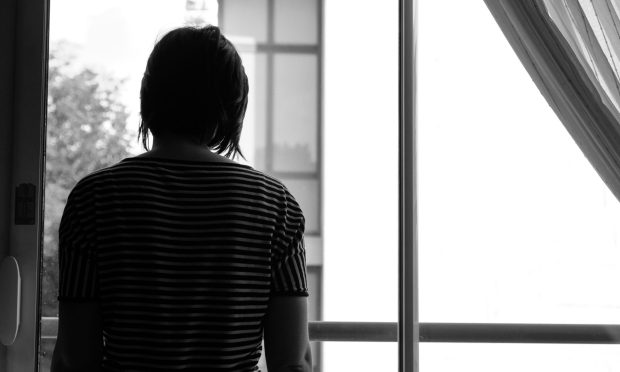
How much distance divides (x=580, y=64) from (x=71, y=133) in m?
1.35

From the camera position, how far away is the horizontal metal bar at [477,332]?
188 cm

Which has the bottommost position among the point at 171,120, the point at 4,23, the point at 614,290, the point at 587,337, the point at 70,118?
the point at 587,337

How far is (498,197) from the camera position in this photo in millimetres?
1979

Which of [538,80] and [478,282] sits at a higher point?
[538,80]

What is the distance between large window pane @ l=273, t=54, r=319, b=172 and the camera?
1.93 meters

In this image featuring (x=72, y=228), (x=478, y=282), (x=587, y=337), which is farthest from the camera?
(x=478, y=282)

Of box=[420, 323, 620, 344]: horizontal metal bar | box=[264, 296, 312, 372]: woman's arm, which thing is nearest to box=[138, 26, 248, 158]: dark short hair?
box=[264, 296, 312, 372]: woman's arm

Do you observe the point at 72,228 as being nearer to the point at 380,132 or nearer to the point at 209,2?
the point at 209,2

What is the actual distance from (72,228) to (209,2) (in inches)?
43.4

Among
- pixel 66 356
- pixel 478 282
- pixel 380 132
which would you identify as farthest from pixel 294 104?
pixel 66 356

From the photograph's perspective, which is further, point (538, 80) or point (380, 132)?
point (380, 132)

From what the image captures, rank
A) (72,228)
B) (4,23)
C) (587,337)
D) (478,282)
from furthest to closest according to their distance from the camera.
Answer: (478,282) < (587,337) < (4,23) < (72,228)

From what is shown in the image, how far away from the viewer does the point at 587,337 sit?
6.15ft

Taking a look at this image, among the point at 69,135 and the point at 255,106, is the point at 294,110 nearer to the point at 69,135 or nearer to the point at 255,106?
the point at 255,106
